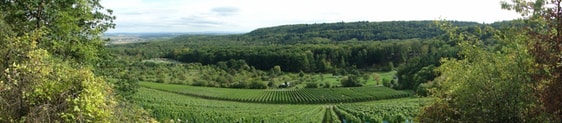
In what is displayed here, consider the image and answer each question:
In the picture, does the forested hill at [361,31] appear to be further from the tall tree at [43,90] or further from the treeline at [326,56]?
the tall tree at [43,90]

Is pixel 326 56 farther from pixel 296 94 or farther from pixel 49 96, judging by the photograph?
pixel 49 96

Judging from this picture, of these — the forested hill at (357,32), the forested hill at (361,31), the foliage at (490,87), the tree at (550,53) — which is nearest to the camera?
the tree at (550,53)

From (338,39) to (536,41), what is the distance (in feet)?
450

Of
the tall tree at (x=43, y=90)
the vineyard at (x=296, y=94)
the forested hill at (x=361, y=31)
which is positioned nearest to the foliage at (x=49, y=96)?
the tall tree at (x=43, y=90)

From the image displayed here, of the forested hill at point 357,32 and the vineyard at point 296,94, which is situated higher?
the forested hill at point 357,32

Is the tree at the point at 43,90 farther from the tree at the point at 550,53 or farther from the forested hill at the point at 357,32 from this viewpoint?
the forested hill at the point at 357,32

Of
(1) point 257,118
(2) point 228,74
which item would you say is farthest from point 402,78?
(1) point 257,118

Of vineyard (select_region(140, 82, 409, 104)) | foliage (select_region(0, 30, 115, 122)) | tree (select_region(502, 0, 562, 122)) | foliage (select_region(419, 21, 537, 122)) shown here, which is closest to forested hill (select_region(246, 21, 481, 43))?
vineyard (select_region(140, 82, 409, 104))

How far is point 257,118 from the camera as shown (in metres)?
28.2

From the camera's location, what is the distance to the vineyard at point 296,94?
56781mm

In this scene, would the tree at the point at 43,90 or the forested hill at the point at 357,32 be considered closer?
the tree at the point at 43,90

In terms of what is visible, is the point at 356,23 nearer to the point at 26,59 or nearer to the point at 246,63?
the point at 246,63

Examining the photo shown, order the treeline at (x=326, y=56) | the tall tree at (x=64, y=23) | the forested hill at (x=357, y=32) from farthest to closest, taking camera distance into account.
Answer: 1. the forested hill at (x=357, y=32)
2. the treeline at (x=326, y=56)
3. the tall tree at (x=64, y=23)

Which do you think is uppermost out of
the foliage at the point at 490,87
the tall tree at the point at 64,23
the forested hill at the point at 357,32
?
the tall tree at the point at 64,23
